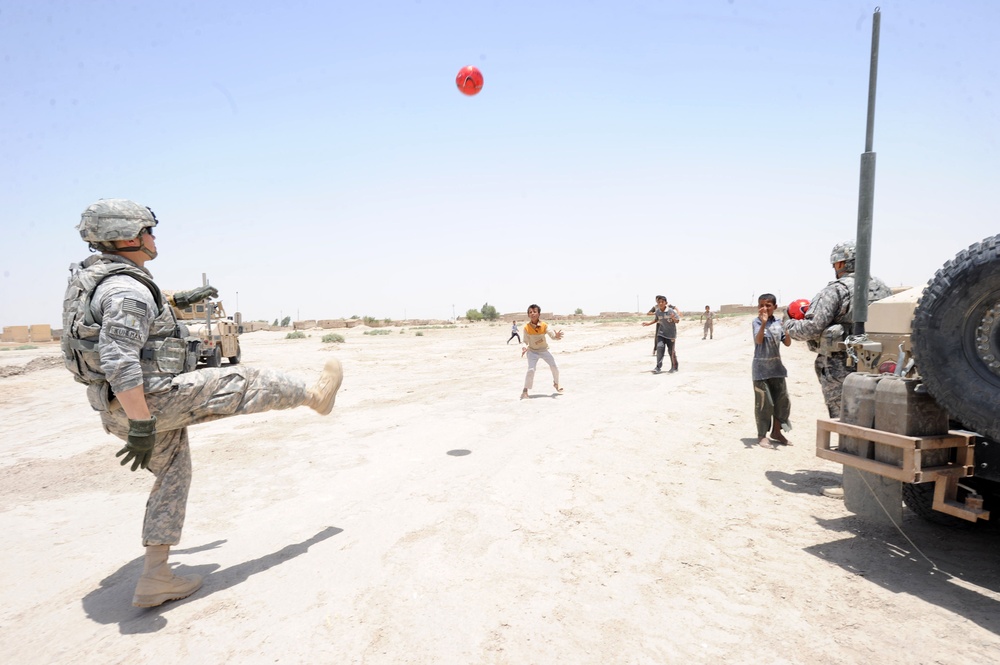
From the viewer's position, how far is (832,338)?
5.00 metres

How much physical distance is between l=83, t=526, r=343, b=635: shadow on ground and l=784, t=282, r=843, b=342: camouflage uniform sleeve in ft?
14.0

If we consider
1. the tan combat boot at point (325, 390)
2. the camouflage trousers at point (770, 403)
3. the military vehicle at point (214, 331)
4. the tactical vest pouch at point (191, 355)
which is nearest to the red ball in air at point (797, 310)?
the camouflage trousers at point (770, 403)

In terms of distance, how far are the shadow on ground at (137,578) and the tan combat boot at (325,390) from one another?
0.92 m

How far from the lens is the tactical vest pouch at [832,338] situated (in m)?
4.97

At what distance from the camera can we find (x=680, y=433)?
6938 millimetres

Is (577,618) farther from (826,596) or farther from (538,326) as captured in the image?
(538,326)

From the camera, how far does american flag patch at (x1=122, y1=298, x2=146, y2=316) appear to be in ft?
9.62

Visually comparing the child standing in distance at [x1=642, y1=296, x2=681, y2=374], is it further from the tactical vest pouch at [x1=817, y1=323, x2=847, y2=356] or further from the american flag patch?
the american flag patch

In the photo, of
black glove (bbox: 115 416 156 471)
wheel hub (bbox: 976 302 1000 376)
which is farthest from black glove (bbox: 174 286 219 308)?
wheel hub (bbox: 976 302 1000 376)

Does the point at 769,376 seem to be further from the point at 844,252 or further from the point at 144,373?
the point at 144,373

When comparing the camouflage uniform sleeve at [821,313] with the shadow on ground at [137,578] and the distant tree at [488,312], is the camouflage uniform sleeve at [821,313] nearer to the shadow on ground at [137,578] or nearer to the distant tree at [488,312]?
the shadow on ground at [137,578]

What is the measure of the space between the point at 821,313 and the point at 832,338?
Result: 0.24 meters

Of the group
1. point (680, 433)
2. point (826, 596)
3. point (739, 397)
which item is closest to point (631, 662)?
point (826, 596)

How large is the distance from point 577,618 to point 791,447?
4.63 meters
